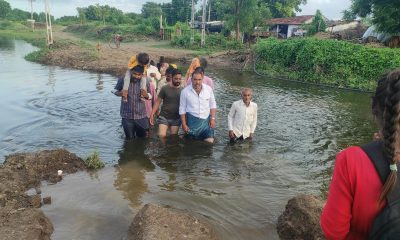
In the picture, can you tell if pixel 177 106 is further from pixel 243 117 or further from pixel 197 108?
pixel 243 117

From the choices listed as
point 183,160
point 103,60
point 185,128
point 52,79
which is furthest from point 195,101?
point 103,60

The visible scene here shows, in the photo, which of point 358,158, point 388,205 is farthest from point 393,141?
point 388,205

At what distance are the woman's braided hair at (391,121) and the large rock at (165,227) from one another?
2443mm

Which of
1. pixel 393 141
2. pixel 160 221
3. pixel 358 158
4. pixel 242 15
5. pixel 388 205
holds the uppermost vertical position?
pixel 242 15

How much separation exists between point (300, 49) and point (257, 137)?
1425 cm

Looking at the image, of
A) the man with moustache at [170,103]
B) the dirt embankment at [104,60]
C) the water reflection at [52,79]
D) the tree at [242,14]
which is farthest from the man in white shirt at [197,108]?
the tree at [242,14]

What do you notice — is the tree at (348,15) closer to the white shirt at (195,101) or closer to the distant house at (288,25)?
the distant house at (288,25)

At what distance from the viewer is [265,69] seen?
75.0ft

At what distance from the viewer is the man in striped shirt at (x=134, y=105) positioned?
21.9 feet

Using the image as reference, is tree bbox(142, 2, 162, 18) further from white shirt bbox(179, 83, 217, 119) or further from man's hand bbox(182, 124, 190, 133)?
man's hand bbox(182, 124, 190, 133)

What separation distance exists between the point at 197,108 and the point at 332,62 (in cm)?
1501

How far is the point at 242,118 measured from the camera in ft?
23.7

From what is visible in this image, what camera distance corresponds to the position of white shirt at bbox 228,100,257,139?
7.15 meters

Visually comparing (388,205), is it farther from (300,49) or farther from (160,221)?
(300,49)
